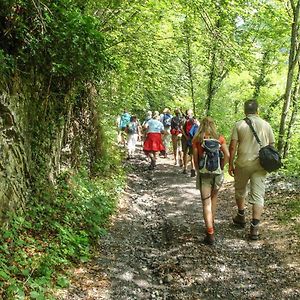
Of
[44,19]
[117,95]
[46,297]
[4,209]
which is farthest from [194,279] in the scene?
[117,95]

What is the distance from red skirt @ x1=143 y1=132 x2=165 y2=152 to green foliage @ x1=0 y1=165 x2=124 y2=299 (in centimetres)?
546

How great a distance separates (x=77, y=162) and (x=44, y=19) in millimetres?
3807

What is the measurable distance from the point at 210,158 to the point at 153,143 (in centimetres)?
762

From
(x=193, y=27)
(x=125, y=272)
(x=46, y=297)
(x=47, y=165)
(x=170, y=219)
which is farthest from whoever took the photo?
(x=193, y=27)

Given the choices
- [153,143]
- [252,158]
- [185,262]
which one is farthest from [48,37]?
[153,143]

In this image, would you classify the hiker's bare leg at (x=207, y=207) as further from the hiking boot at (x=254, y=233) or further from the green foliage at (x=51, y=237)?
the green foliage at (x=51, y=237)

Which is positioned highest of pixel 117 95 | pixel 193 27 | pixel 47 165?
pixel 193 27

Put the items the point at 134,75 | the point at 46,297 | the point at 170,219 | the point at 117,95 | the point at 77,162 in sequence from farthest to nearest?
1. the point at 117,95
2. the point at 134,75
3. the point at 77,162
4. the point at 170,219
5. the point at 46,297

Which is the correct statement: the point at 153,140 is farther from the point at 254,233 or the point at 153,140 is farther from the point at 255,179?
the point at 254,233

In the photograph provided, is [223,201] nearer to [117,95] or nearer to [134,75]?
[134,75]

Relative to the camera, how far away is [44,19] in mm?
5938

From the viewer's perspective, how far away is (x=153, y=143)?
1394 centimetres

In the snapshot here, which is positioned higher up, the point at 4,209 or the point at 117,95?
the point at 117,95

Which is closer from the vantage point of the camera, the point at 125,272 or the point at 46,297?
the point at 46,297
